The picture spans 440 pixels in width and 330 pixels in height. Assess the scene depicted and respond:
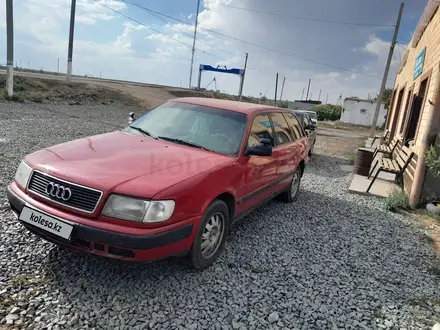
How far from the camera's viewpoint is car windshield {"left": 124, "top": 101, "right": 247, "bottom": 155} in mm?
3697

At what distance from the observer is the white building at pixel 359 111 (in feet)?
124

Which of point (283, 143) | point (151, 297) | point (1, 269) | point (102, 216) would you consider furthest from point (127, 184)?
point (283, 143)

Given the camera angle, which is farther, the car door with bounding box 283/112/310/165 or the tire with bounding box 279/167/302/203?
the tire with bounding box 279/167/302/203

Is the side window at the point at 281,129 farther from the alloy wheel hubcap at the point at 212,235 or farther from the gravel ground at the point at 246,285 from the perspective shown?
the alloy wheel hubcap at the point at 212,235

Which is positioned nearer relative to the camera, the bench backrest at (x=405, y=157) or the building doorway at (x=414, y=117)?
the bench backrest at (x=405, y=157)

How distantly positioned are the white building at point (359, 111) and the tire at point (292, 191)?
3568 centimetres

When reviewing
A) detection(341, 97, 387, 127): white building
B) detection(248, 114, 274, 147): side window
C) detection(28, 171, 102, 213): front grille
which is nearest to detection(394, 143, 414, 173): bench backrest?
detection(248, 114, 274, 147): side window

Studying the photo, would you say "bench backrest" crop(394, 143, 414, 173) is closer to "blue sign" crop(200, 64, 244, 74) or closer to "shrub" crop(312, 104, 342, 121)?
"blue sign" crop(200, 64, 244, 74)

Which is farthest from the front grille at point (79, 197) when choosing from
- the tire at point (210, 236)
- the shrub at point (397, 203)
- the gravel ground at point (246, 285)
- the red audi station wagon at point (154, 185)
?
the shrub at point (397, 203)

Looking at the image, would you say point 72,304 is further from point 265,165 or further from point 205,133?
point 265,165

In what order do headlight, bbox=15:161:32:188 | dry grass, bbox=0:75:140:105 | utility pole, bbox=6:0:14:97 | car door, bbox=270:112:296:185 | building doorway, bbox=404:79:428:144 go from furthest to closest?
dry grass, bbox=0:75:140:105, utility pole, bbox=6:0:14:97, building doorway, bbox=404:79:428:144, car door, bbox=270:112:296:185, headlight, bbox=15:161:32:188

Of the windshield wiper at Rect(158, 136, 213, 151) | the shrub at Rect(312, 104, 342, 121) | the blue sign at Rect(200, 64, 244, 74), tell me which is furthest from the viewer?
the shrub at Rect(312, 104, 342, 121)

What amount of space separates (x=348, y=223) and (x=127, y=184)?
3.80m

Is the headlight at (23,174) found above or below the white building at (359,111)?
below
